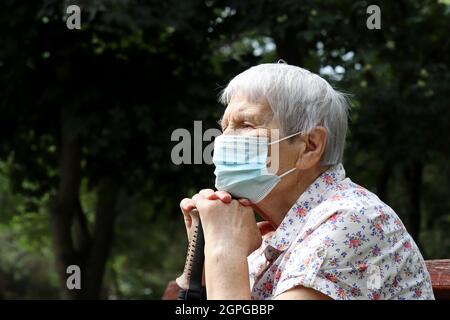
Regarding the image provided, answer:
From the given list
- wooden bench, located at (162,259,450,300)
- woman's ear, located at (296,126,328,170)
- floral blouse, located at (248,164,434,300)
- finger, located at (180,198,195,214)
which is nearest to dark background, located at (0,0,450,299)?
wooden bench, located at (162,259,450,300)

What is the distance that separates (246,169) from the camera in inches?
126

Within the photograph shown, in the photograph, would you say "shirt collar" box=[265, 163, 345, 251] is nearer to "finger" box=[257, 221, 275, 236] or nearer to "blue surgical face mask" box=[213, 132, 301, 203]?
"blue surgical face mask" box=[213, 132, 301, 203]

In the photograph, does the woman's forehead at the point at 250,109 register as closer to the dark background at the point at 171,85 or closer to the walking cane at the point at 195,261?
the walking cane at the point at 195,261

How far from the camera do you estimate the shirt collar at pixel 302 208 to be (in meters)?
3.03

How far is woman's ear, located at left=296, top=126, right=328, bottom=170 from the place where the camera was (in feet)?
10.3

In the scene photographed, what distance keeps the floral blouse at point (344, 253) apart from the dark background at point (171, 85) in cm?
449

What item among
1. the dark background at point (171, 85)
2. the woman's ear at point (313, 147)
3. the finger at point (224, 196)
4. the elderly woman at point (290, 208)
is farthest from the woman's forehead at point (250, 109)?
the dark background at point (171, 85)

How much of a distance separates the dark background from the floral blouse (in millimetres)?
4487

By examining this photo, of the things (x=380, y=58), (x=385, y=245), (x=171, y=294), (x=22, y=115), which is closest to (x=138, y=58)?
(x=22, y=115)

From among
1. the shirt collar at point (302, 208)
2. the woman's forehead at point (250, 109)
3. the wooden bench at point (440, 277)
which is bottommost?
the wooden bench at point (440, 277)

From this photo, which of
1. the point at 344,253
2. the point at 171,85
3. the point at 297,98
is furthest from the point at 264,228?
the point at 171,85

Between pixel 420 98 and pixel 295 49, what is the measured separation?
127 centimetres

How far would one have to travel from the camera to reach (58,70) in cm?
874

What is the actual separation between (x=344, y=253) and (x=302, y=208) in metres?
0.39
